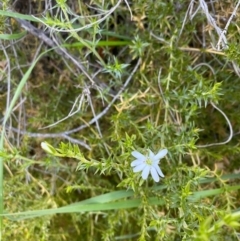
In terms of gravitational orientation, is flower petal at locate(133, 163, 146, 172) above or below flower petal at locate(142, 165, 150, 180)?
above

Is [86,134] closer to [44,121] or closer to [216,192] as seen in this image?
[44,121]

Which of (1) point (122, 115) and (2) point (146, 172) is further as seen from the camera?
(1) point (122, 115)

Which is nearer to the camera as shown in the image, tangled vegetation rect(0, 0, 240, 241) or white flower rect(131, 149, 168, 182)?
white flower rect(131, 149, 168, 182)

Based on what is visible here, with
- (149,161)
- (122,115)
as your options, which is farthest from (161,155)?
(122,115)

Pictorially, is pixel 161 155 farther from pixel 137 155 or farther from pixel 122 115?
pixel 122 115

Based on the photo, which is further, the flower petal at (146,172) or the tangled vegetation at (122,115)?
the tangled vegetation at (122,115)

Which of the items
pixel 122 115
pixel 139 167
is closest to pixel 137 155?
pixel 139 167

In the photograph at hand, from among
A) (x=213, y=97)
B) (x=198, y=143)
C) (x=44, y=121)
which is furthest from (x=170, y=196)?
(x=44, y=121)

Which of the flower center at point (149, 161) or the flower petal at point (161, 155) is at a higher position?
the flower center at point (149, 161)
